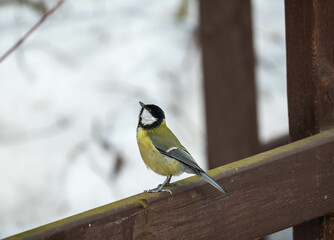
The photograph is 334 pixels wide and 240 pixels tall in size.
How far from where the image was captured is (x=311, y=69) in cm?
218

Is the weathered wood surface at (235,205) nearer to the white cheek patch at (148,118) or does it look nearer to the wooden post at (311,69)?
the wooden post at (311,69)

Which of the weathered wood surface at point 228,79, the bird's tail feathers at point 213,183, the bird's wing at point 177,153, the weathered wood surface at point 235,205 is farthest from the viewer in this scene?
the weathered wood surface at point 228,79

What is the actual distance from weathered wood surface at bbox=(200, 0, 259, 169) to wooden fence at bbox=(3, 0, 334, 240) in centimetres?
150

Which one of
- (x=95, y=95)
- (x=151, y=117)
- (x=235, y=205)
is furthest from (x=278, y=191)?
(x=95, y=95)

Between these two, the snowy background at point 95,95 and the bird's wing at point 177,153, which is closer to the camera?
the bird's wing at point 177,153

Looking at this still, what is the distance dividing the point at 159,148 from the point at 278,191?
59 centimetres

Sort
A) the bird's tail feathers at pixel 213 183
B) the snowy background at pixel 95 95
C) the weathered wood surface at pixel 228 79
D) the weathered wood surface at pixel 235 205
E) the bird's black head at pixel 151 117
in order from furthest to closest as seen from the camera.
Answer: the snowy background at pixel 95 95, the weathered wood surface at pixel 228 79, the bird's black head at pixel 151 117, the bird's tail feathers at pixel 213 183, the weathered wood surface at pixel 235 205

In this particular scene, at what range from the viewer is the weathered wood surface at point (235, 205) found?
1.65 m

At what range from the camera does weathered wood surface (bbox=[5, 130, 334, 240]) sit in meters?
1.65

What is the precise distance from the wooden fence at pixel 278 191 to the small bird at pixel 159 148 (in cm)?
37

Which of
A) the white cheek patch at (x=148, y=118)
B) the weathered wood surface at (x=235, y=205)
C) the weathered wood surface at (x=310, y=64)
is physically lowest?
the weathered wood surface at (x=235, y=205)

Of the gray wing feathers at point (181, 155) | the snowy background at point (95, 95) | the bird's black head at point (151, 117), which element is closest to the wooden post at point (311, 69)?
the gray wing feathers at point (181, 155)

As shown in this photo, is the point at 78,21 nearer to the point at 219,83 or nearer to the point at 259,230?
the point at 219,83

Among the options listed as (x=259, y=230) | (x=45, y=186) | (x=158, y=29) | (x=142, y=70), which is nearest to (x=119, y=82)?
(x=142, y=70)
